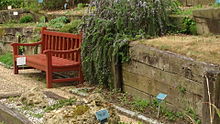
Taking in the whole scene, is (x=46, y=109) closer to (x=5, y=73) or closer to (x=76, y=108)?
(x=76, y=108)

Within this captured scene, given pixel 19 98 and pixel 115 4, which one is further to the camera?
pixel 115 4

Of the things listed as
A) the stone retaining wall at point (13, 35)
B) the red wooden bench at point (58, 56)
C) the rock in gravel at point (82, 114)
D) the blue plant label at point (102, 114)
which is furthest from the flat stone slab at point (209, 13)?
the stone retaining wall at point (13, 35)

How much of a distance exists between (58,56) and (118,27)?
2125 millimetres

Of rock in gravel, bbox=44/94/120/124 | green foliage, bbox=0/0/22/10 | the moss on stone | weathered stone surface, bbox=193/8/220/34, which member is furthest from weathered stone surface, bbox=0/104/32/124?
green foliage, bbox=0/0/22/10

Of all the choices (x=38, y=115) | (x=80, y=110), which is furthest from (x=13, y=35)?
(x=80, y=110)

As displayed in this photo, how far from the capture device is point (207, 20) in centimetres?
735

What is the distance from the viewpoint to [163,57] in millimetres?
6148

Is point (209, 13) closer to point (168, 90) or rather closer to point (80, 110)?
point (168, 90)

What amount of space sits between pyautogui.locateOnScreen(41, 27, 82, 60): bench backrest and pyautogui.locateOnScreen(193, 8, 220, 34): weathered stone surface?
201 cm

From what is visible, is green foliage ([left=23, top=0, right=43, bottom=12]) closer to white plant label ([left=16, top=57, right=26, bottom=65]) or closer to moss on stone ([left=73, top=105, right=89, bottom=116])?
white plant label ([left=16, top=57, right=26, bottom=65])

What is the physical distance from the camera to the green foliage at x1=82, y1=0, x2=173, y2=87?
732 centimetres

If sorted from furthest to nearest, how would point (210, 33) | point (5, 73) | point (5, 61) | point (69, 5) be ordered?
point (69, 5) → point (5, 61) → point (5, 73) → point (210, 33)

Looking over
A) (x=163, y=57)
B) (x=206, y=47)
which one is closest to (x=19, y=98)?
(x=163, y=57)

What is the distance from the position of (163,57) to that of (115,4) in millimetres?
1917
